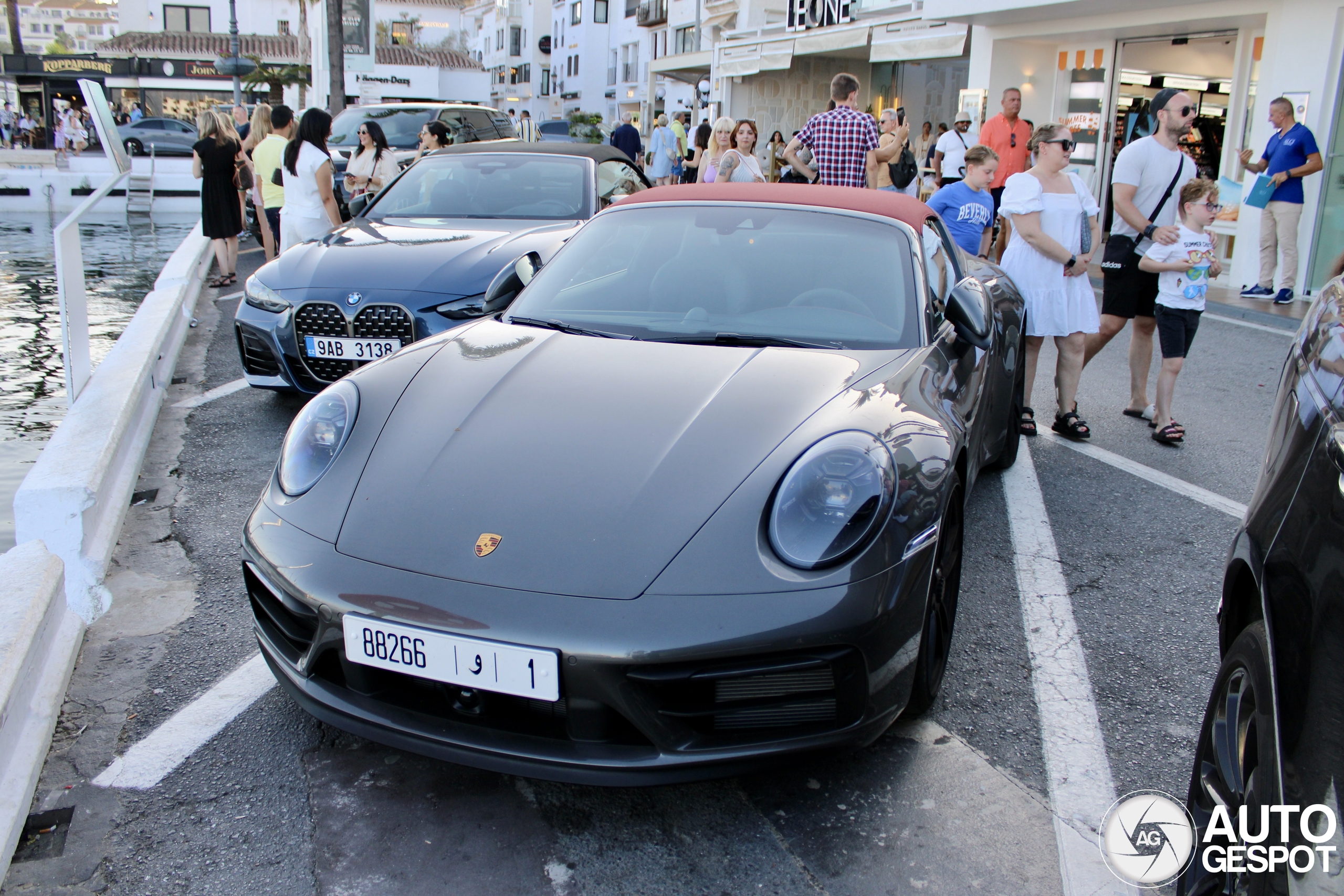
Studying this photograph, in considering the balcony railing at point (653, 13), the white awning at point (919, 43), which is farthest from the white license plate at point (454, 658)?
the balcony railing at point (653, 13)

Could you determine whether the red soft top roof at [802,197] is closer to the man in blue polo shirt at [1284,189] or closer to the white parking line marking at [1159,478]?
the white parking line marking at [1159,478]

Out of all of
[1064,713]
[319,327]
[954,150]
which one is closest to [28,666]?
[1064,713]

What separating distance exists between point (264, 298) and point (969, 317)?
3517 mm

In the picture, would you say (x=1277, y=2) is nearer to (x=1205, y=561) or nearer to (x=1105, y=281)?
(x=1105, y=281)

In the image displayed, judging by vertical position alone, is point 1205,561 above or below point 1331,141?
below

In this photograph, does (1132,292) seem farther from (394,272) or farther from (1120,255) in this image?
(394,272)

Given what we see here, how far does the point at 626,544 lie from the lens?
2193 millimetres

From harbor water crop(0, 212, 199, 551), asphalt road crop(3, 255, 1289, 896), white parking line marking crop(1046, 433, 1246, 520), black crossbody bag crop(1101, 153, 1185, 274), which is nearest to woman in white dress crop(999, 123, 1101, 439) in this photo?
white parking line marking crop(1046, 433, 1246, 520)

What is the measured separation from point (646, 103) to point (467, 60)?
633 inches

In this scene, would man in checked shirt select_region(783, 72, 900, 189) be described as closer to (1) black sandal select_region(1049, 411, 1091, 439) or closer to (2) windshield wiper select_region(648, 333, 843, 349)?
(1) black sandal select_region(1049, 411, 1091, 439)

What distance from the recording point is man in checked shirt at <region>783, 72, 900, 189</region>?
898 centimetres

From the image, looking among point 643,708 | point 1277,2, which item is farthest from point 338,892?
A: point 1277,2

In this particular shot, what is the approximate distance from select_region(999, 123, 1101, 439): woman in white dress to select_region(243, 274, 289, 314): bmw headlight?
3.57 meters

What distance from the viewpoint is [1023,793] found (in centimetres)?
244
